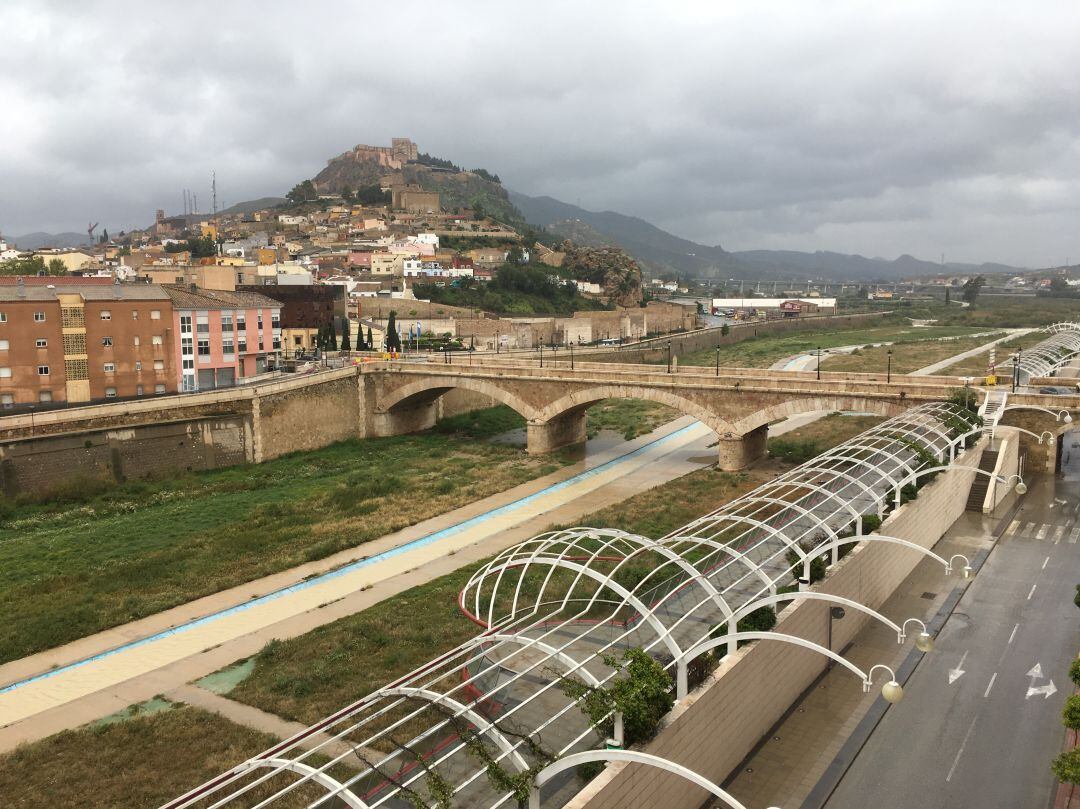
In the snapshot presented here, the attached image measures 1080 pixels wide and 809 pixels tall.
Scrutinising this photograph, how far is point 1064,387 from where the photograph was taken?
129 ft

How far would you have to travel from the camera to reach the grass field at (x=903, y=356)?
7394 cm

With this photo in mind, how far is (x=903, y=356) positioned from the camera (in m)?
84.8

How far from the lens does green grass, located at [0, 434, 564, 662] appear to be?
80.8ft

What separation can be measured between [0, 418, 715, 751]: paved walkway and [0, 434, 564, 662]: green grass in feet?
3.01

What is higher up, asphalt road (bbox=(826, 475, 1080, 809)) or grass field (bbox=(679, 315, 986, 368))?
grass field (bbox=(679, 315, 986, 368))

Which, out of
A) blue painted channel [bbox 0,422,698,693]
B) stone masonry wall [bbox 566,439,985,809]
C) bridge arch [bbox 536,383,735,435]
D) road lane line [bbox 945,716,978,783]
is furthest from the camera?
bridge arch [bbox 536,383,735,435]

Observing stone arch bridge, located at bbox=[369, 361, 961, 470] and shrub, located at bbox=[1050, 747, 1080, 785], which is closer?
shrub, located at bbox=[1050, 747, 1080, 785]

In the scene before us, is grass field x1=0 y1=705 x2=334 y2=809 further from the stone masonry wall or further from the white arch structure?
the stone masonry wall

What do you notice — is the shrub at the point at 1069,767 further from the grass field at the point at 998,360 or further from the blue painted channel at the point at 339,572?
the grass field at the point at 998,360

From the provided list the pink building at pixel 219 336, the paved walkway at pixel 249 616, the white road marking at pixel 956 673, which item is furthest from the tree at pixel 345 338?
the white road marking at pixel 956 673

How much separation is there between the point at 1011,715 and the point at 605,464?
93.9 feet

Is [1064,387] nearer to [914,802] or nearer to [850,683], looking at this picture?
[850,683]

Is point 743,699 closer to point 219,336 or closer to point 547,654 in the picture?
point 547,654

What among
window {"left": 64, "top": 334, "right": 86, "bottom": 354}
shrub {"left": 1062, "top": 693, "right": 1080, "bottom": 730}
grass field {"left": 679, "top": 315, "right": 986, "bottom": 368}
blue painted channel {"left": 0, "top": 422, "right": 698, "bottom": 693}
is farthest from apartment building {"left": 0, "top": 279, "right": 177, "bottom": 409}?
grass field {"left": 679, "top": 315, "right": 986, "bottom": 368}
